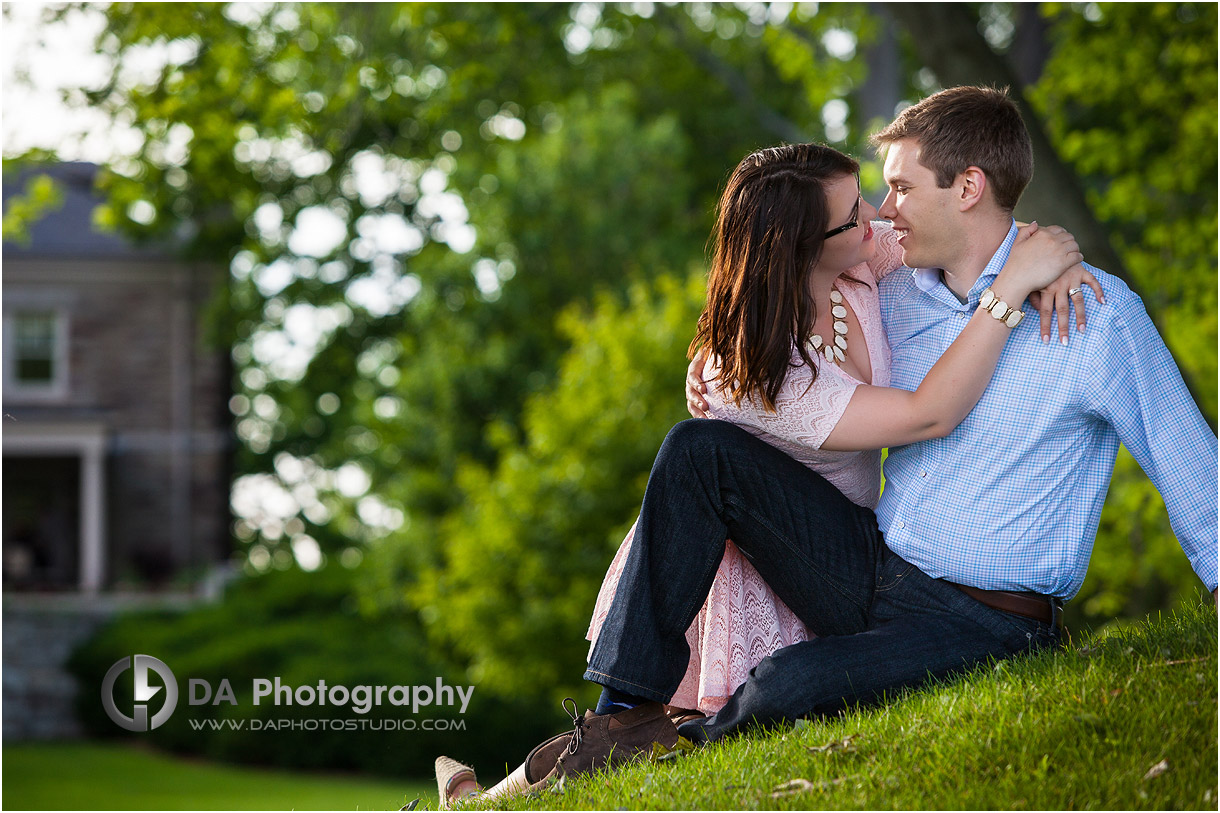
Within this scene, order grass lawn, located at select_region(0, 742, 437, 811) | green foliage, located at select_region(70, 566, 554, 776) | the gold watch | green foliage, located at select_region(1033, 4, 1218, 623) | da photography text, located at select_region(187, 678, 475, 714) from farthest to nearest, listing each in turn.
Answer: green foliage, located at select_region(70, 566, 554, 776), grass lawn, located at select_region(0, 742, 437, 811), green foliage, located at select_region(1033, 4, 1218, 623), da photography text, located at select_region(187, 678, 475, 714), the gold watch

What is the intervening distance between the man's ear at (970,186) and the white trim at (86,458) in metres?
20.5

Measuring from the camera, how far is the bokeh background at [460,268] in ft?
27.6

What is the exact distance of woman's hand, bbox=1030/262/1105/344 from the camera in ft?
9.96

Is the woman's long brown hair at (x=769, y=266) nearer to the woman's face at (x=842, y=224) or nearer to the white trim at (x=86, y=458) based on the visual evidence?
the woman's face at (x=842, y=224)

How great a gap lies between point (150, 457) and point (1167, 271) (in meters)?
18.5

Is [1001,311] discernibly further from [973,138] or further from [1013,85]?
[1013,85]

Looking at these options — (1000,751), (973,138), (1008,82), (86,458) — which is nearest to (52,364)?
(86,458)

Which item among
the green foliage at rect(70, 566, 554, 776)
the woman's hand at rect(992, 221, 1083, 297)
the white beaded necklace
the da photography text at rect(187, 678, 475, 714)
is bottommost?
the green foliage at rect(70, 566, 554, 776)

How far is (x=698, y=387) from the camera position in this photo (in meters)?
3.32

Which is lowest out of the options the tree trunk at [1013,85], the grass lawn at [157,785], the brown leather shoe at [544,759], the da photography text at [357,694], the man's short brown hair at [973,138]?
the grass lawn at [157,785]

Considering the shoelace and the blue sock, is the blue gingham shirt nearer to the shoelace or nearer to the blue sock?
the blue sock

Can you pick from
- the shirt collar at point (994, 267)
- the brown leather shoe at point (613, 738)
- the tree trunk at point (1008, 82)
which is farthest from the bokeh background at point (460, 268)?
the brown leather shoe at point (613, 738)

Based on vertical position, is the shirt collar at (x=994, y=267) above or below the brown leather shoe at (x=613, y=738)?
above

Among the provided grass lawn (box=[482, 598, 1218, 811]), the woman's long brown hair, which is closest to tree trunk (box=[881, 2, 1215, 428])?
the woman's long brown hair
